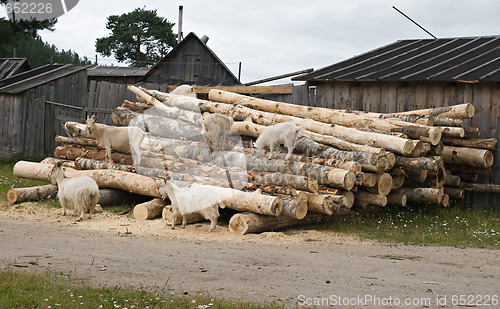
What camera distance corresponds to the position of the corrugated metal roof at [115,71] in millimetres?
35031

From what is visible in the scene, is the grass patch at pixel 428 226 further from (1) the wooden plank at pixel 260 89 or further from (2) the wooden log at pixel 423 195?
(1) the wooden plank at pixel 260 89

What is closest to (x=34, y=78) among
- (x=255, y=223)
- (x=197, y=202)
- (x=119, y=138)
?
(x=119, y=138)

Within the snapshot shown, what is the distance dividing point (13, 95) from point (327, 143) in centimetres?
1238

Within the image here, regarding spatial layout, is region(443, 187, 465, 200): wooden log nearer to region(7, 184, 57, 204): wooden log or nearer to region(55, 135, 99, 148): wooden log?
region(55, 135, 99, 148): wooden log

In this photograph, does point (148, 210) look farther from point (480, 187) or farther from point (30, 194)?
point (480, 187)

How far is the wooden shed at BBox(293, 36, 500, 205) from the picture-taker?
15.0 metres

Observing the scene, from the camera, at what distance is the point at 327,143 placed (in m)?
13.8

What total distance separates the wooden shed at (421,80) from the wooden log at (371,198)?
3.68 m

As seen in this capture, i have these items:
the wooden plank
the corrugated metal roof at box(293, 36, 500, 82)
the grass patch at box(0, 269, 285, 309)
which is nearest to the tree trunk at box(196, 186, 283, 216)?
the grass patch at box(0, 269, 285, 309)

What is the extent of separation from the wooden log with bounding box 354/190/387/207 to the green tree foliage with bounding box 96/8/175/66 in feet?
128

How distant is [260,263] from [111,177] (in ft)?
21.2

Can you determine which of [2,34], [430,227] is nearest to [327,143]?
[430,227]

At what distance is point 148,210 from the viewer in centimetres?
1325

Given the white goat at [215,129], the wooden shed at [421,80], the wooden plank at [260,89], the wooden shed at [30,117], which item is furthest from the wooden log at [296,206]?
the wooden shed at [30,117]
